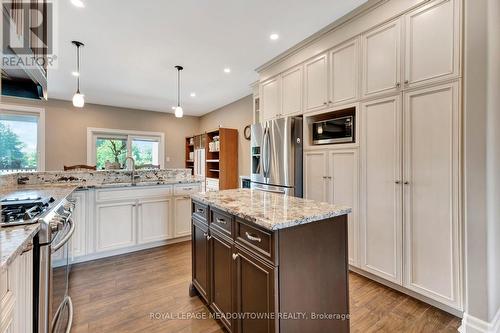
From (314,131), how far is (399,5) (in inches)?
55.3

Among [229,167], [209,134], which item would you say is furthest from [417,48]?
[209,134]

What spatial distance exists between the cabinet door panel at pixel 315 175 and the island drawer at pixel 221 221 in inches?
59.2

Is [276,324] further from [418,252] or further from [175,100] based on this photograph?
[175,100]

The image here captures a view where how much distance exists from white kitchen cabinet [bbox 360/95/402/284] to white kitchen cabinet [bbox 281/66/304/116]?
92cm

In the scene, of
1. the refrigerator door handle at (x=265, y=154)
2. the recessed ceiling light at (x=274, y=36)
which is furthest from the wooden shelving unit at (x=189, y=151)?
the recessed ceiling light at (x=274, y=36)

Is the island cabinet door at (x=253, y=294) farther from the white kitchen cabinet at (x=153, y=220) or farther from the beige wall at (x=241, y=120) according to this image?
the beige wall at (x=241, y=120)

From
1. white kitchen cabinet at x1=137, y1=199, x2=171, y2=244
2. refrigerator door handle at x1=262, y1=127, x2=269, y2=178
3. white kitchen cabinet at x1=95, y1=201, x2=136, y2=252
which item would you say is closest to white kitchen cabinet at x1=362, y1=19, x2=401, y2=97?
refrigerator door handle at x1=262, y1=127, x2=269, y2=178

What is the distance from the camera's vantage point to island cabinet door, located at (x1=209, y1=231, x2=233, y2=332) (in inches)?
59.7

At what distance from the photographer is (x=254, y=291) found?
1.28 metres

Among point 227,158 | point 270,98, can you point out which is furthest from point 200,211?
point 227,158

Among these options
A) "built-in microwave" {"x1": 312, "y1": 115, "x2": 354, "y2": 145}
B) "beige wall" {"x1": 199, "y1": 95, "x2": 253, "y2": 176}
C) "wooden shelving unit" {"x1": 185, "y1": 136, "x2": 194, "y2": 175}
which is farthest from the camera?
"wooden shelving unit" {"x1": 185, "y1": 136, "x2": 194, "y2": 175}

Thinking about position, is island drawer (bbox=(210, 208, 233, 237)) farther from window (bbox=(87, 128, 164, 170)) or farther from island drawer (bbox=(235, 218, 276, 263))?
window (bbox=(87, 128, 164, 170))

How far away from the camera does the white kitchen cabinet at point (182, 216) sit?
3.35 metres

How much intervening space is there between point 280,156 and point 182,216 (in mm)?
1669
